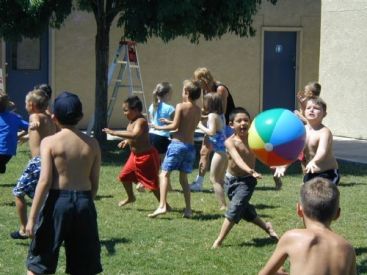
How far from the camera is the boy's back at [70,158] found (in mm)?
5625

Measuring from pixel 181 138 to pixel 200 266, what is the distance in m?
2.57

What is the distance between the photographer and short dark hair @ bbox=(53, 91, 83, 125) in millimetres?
5719

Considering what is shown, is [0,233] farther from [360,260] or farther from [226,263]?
[360,260]

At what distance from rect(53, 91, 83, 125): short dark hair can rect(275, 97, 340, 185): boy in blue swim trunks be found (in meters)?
2.26

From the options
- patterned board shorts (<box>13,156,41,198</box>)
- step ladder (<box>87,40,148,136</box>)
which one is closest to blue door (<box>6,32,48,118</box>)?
step ladder (<box>87,40,148,136</box>)

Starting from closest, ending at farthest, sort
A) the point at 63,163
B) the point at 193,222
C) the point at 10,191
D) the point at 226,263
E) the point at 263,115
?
the point at 63,163
the point at 263,115
the point at 226,263
the point at 193,222
the point at 10,191

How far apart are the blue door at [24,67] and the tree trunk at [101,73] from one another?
3953 mm

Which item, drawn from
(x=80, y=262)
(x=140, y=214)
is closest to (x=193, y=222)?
(x=140, y=214)

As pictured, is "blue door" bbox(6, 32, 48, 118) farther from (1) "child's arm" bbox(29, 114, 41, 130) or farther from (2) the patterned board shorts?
(2) the patterned board shorts

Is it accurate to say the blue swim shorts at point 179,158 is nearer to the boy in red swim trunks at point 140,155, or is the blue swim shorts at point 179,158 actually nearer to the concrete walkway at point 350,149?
the boy in red swim trunks at point 140,155

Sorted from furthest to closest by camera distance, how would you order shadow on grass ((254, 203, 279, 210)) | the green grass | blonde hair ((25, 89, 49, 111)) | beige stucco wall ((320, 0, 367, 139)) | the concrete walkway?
beige stucco wall ((320, 0, 367, 139))
the concrete walkway
shadow on grass ((254, 203, 279, 210))
blonde hair ((25, 89, 49, 111))
the green grass

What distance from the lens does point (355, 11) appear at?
18.4 metres

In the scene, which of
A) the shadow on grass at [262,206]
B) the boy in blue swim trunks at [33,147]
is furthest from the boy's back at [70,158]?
the shadow on grass at [262,206]

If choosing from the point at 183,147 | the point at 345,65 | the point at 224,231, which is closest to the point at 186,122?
the point at 183,147
